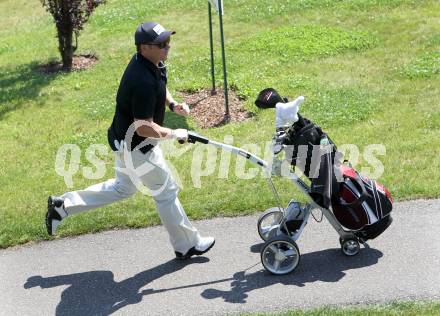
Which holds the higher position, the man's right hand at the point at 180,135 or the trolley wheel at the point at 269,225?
the man's right hand at the point at 180,135

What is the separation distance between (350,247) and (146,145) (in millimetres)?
1913

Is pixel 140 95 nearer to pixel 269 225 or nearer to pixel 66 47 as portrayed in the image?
pixel 269 225

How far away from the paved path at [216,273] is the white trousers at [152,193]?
0.31m

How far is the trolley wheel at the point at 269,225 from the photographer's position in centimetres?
627

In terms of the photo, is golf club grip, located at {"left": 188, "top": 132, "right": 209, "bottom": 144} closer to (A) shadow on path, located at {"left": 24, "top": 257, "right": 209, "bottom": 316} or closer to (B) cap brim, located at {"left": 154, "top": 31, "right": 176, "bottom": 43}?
(B) cap brim, located at {"left": 154, "top": 31, "right": 176, "bottom": 43}

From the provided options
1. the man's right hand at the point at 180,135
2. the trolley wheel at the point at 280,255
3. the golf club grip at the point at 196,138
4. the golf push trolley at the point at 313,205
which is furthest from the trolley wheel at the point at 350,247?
the man's right hand at the point at 180,135

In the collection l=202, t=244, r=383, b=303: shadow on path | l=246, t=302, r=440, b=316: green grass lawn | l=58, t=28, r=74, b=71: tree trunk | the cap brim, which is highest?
the cap brim

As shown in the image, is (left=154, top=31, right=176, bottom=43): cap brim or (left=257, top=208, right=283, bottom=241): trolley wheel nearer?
(left=154, top=31, right=176, bottom=43): cap brim

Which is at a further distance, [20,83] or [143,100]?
[20,83]

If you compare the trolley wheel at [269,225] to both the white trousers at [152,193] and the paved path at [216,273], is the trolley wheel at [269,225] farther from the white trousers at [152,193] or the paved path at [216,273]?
the white trousers at [152,193]

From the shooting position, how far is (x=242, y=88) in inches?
399

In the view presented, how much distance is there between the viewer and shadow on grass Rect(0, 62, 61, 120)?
10625 mm

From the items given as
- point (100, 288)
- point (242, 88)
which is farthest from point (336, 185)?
point (242, 88)

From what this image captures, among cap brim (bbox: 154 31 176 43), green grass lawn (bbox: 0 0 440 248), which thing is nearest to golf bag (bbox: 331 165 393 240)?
green grass lawn (bbox: 0 0 440 248)
